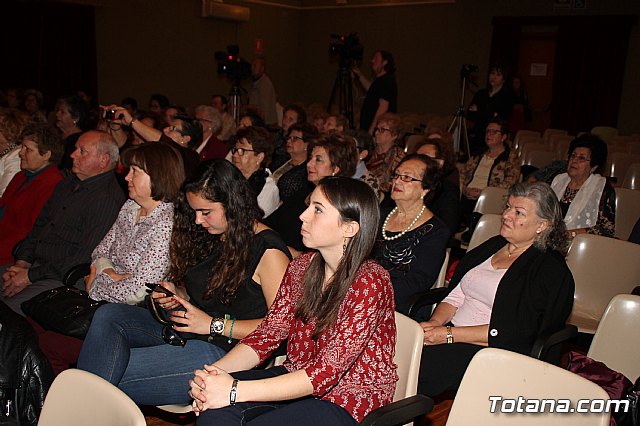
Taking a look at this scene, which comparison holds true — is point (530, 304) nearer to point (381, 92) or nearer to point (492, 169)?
point (492, 169)

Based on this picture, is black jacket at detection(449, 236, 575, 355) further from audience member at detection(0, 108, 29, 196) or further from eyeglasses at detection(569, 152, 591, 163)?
audience member at detection(0, 108, 29, 196)

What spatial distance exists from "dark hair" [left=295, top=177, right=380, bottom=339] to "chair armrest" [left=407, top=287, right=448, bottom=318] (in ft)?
3.13

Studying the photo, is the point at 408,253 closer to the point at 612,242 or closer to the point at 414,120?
the point at 612,242

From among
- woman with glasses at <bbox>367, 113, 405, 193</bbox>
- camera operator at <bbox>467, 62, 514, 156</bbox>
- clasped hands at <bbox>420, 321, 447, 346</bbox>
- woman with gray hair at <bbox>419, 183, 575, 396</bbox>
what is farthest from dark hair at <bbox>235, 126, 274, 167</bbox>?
camera operator at <bbox>467, 62, 514, 156</bbox>

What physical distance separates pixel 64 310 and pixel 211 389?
114 centimetres

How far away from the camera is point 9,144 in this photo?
4.65 m

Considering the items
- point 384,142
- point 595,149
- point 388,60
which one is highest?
point 388,60

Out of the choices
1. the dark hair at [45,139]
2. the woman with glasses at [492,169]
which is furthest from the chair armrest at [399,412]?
the woman with glasses at [492,169]

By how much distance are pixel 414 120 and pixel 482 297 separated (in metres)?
8.09

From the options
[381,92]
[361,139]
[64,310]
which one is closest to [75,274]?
[64,310]

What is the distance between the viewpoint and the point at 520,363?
69.2 inches

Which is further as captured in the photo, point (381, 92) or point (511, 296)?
point (381, 92)

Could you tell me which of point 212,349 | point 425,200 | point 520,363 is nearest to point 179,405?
point 212,349

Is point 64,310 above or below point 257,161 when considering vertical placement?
below
